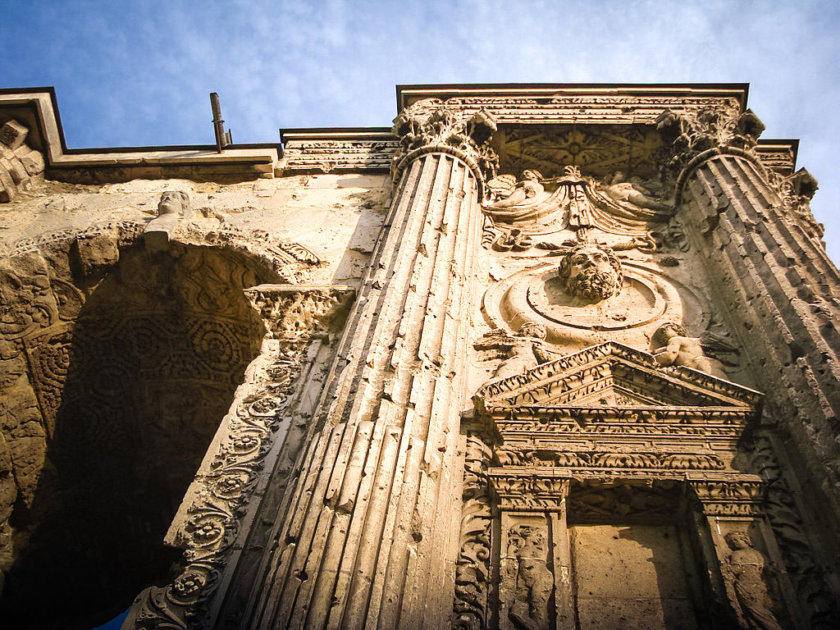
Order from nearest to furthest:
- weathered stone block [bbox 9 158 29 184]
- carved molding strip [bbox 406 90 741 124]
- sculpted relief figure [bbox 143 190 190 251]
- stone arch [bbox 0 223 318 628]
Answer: stone arch [bbox 0 223 318 628], sculpted relief figure [bbox 143 190 190 251], weathered stone block [bbox 9 158 29 184], carved molding strip [bbox 406 90 741 124]

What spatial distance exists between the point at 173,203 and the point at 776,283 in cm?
651


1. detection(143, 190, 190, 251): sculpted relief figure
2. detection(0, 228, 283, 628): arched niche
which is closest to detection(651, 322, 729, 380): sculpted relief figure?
detection(0, 228, 283, 628): arched niche

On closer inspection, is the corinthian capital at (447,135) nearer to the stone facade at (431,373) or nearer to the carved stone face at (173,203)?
the stone facade at (431,373)

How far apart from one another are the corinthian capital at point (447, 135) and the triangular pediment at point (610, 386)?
3.57 meters

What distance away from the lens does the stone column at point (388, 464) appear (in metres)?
3.01

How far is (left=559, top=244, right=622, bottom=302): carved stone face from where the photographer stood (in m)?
6.43

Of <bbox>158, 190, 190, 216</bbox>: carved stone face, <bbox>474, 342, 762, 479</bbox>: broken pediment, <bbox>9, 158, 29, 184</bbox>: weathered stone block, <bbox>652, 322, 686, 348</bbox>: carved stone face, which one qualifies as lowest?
<bbox>474, 342, 762, 479</bbox>: broken pediment

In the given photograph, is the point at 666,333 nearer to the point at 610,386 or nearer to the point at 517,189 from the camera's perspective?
the point at 610,386

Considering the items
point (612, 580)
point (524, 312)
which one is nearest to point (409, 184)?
point (524, 312)

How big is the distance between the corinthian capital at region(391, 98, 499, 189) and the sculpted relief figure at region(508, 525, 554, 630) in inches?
200

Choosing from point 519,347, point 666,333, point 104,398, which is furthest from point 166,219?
point 666,333

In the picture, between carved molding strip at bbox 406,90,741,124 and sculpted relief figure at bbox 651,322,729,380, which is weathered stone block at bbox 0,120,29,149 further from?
sculpted relief figure at bbox 651,322,729,380

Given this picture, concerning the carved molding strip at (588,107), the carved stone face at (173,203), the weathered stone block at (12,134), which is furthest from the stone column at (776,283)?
the weathered stone block at (12,134)

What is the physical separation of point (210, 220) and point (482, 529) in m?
5.25
